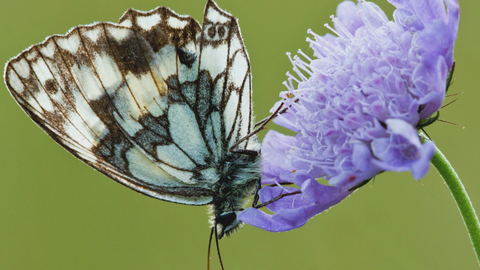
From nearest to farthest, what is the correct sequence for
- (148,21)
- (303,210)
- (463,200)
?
(463,200) < (303,210) < (148,21)

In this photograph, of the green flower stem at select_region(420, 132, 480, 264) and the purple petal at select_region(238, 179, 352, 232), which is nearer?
the green flower stem at select_region(420, 132, 480, 264)

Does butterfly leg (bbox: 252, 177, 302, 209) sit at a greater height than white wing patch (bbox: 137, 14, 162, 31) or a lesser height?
lesser

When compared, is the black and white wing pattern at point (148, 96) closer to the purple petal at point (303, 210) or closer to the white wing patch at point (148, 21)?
the white wing patch at point (148, 21)

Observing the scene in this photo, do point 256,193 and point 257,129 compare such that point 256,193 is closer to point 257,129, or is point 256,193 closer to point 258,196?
point 258,196

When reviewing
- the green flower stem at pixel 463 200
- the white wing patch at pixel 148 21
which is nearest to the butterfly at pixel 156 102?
the white wing patch at pixel 148 21

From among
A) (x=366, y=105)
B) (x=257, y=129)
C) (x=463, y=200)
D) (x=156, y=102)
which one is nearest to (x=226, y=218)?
(x=257, y=129)

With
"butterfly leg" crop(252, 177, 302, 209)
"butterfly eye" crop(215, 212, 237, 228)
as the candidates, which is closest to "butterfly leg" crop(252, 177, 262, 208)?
"butterfly leg" crop(252, 177, 302, 209)

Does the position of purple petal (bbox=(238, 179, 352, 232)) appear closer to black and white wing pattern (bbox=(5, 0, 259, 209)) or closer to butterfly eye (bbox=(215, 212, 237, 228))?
butterfly eye (bbox=(215, 212, 237, 228))
